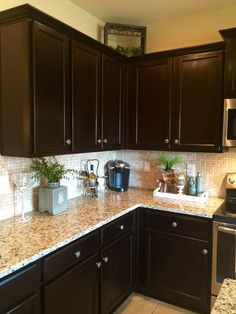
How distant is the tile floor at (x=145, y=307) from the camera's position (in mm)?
2367

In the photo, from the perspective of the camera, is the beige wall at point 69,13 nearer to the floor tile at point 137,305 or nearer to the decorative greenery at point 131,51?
the decorative greenery at point 131,51

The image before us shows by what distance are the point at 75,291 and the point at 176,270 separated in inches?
39.3

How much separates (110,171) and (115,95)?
32.4 inches

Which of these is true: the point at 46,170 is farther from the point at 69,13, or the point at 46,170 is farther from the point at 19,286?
the point at 69,13

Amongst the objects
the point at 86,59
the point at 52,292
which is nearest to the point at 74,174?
the point at 86,59

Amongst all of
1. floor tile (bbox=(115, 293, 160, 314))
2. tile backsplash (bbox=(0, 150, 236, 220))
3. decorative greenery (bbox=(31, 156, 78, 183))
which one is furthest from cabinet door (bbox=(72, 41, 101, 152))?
floor tile (bbox=(115, 293, 160, 314))

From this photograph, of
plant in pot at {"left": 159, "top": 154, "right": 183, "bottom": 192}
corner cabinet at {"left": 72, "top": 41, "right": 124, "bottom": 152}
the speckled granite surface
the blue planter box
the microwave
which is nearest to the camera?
the speckled granite surface

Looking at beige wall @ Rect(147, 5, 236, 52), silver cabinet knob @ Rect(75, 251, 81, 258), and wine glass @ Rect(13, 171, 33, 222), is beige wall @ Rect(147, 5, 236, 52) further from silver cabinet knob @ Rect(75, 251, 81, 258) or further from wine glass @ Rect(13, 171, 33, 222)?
silver cabinet knob @ Rect(75, 251, 81, 258)

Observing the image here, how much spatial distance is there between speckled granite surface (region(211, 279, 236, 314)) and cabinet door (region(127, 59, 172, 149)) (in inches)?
68.3

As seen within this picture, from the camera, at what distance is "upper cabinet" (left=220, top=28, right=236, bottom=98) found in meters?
2.24

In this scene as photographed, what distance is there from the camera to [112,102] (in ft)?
8.73

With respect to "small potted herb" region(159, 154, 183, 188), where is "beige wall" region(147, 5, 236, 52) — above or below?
above

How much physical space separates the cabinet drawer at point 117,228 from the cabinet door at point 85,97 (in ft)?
2.14

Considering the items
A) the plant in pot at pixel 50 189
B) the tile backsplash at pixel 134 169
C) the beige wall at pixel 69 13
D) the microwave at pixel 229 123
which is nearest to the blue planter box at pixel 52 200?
the plant in pot at pixel 50 189
